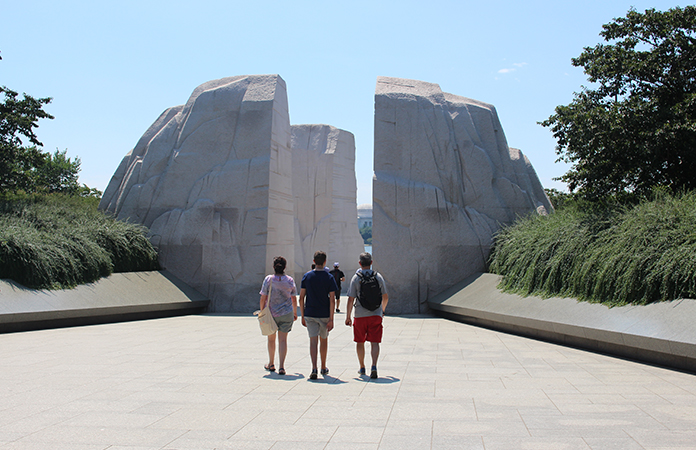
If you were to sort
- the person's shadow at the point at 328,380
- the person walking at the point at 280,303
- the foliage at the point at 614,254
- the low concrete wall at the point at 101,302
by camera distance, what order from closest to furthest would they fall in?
1. the person's shadow at the point at 328,380
2. the person walking at the point at 280,303
3. the foliage at the point at 614,254
4. the low concrete wall at the point at 101,302

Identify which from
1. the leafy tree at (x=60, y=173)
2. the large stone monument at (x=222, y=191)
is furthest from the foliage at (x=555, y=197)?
the leafy tree at (x=60, y=173)

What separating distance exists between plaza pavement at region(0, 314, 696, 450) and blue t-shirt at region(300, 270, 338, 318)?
0.71 m

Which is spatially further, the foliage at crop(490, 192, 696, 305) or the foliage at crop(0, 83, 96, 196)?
the foliage at crop(0, 83, 96, 196)

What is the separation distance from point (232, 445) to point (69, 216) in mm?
11301

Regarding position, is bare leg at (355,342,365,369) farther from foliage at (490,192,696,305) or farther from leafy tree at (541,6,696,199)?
leafy tree at (541,6,696,199)

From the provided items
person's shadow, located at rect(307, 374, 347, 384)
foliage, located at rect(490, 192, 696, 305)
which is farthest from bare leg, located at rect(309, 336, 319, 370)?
foliage, located at rect(490, 192, 696, 305)

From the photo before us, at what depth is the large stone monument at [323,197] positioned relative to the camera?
21.9 metres

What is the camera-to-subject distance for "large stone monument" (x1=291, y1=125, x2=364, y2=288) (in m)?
21.9

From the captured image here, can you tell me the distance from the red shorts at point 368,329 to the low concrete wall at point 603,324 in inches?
127

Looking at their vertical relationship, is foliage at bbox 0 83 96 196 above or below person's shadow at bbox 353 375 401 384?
above

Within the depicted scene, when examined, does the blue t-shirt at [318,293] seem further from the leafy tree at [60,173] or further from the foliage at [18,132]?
the leafy tree at [60,173]

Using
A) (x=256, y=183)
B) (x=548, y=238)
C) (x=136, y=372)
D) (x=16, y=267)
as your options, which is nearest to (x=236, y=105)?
(x=256, y=183)

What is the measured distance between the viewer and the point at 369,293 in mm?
5402

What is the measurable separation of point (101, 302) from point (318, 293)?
258 inches
